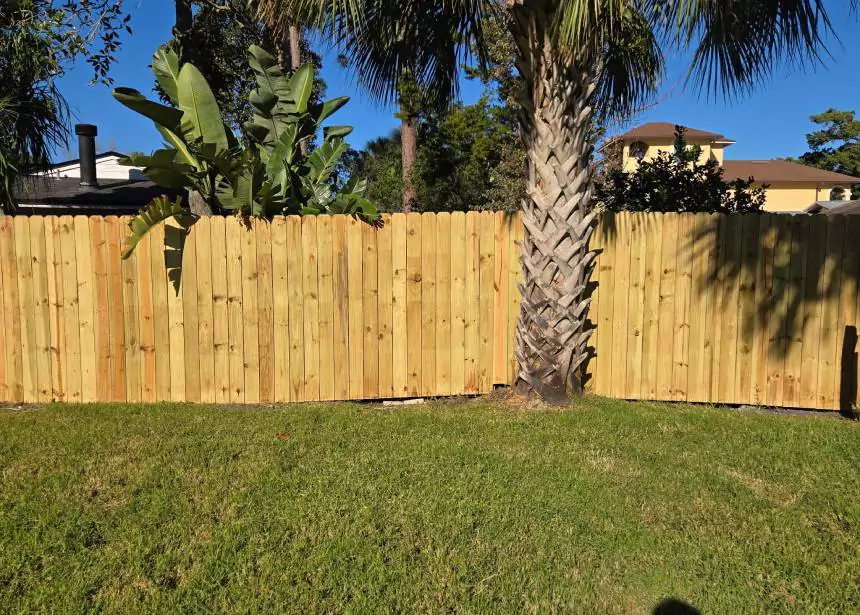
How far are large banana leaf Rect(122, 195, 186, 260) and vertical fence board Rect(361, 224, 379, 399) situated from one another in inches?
70.9

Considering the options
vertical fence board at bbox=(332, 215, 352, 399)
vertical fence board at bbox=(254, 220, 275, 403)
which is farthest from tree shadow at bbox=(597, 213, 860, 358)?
vertical fence board at bbox=(254, 220, 275, 403)

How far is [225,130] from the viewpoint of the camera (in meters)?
6.83

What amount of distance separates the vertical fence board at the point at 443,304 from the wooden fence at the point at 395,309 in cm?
1

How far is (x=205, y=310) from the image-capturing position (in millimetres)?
6395

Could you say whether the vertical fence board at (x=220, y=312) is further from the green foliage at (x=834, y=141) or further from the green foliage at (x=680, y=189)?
the green foliage at (x=834, y=141)

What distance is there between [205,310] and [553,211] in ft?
11.4

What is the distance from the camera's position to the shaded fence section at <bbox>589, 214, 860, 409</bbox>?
623cm

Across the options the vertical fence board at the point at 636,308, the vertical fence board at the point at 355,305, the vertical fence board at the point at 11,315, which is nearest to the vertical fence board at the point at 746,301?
the vertical fence board at the point at 636,308

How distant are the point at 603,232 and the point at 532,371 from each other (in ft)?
5.18

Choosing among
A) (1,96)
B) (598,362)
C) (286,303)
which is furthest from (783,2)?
(1,96)

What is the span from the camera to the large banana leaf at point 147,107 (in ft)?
20.0

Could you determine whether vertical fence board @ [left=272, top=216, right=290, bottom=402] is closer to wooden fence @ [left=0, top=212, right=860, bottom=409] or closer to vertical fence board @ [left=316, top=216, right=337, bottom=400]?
wooden fence @ [left=0, top=212, right=860, bottom=409]

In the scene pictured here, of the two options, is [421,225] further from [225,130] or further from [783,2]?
[783,2]

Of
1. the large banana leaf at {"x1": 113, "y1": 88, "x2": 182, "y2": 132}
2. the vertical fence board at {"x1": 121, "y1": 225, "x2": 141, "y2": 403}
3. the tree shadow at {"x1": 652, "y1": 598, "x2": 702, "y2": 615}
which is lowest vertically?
the tree shadow at {"x1": 652, "y1": 598, "x2": 702, "y2": 615}
